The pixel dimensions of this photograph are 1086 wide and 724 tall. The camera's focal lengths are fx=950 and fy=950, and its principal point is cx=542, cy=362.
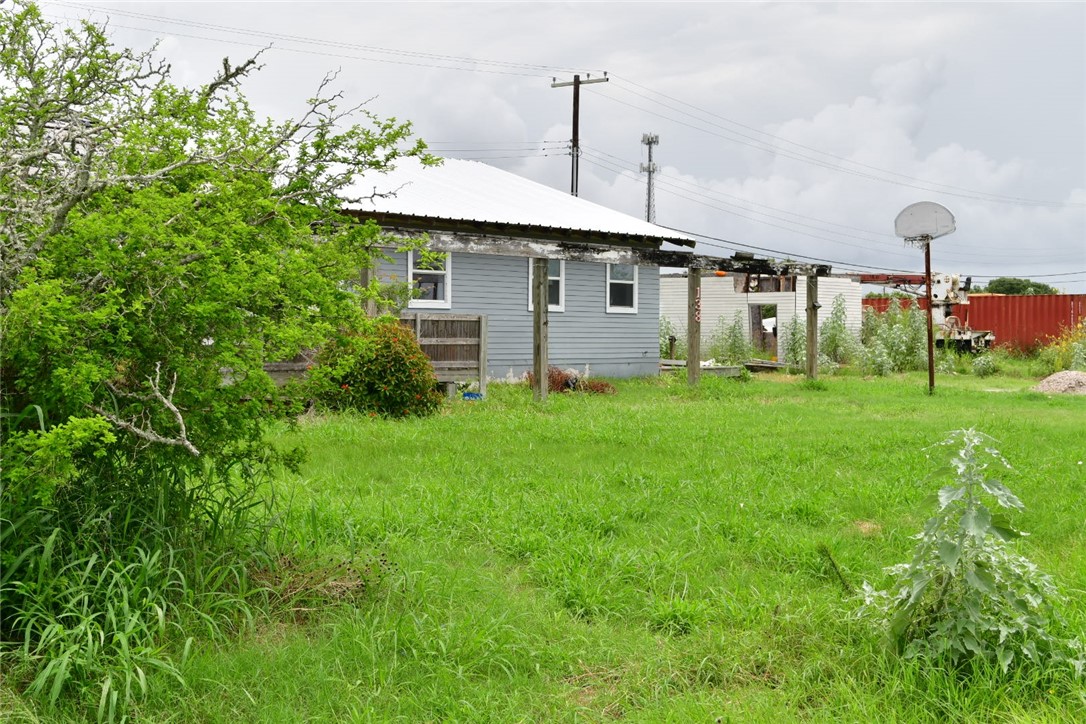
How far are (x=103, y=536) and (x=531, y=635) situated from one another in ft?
6.81

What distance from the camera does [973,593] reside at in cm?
404

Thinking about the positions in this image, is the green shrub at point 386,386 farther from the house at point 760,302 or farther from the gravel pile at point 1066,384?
the house at point 760,302

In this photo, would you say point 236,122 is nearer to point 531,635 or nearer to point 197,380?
point 197,380

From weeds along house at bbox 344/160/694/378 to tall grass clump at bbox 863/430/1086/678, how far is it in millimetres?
11421

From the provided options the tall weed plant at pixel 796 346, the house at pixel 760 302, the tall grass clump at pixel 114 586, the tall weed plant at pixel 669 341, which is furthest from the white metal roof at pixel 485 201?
the tall grass clump at pixel 114 586

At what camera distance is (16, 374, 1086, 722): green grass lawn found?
3951 mm

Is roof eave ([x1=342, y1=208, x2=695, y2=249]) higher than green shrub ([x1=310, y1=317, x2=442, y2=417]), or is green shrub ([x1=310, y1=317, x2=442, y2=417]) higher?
roof eave ([x1=342, y1=208, x2=695, y2=249])

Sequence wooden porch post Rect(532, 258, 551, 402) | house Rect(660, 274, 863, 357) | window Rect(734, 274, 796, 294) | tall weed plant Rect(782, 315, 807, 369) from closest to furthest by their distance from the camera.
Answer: wooden porch post Rect(532, 258, 551, 402)
tall weed plant Rect(782, 315, 807, 369)
house Rect(660, 274, 863, 357)
window Rect(734, 274, 796, 294)

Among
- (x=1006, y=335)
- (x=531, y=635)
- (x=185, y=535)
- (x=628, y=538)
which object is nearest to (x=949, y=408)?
(x=628, y=538)

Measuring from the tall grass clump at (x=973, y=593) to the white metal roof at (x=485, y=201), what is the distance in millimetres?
13148

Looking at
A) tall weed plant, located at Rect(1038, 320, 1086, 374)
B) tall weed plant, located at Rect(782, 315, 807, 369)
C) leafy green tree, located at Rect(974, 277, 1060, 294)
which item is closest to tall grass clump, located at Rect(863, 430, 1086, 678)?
tall weed plant, located at Rect(782, 315, 807, 369)

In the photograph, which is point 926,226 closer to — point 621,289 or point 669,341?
point 621,289

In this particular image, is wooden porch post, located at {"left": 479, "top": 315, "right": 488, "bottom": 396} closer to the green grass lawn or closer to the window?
the green grass lawn

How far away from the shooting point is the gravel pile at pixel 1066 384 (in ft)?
61.8
